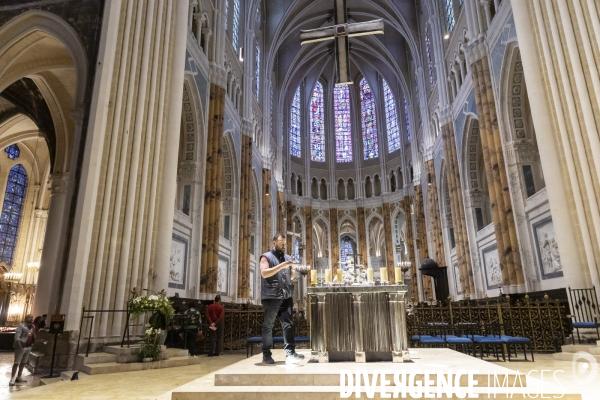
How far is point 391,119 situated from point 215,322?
26.6m

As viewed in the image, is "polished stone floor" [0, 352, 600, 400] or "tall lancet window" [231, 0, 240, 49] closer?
"polished stone floor" [0, 352, 600, 400]

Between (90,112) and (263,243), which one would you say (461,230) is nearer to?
(263,243)

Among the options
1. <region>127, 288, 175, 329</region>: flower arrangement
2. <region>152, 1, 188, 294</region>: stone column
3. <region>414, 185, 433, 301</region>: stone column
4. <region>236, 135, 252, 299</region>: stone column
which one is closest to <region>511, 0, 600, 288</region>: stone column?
<region>127, 288, 175, 329</region>: flower arrangement

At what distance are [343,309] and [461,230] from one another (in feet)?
46.4

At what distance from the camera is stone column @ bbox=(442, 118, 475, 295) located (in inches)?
669

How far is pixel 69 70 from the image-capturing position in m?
13.1

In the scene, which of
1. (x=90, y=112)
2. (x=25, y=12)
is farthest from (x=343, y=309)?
(x=25, y=12)

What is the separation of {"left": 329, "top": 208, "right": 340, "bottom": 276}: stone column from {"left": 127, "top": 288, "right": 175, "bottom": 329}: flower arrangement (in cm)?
2270

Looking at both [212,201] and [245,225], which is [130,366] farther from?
[245,225]

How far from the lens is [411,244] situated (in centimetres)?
2742

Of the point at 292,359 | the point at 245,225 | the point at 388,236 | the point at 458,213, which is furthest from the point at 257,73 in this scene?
the point at 292,359

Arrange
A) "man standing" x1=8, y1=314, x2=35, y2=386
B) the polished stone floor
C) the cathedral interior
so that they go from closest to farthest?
the polished stone floor → "man standing" x1=8, y1=314, x2=35, y2=386 → the cathedral interior

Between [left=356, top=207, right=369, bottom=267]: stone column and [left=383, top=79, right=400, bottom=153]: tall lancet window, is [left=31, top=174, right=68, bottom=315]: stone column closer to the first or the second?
[left=356, top=207, right=369, bottom=267]: stone column

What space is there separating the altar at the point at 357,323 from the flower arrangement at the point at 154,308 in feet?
12.0
